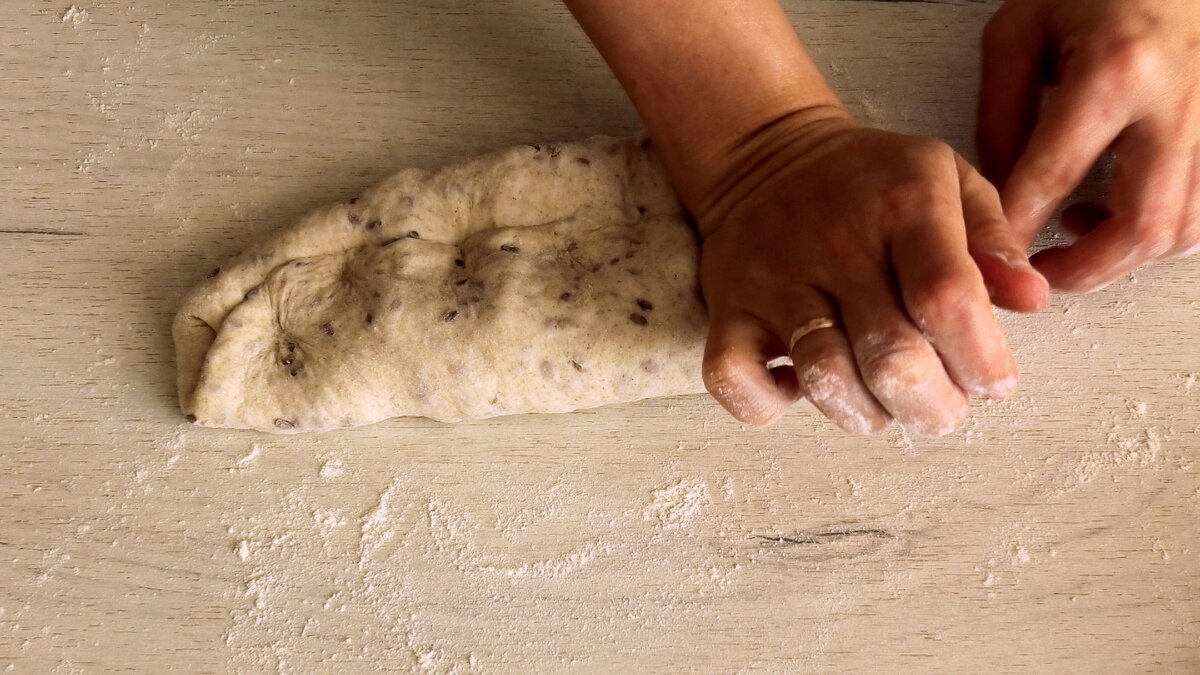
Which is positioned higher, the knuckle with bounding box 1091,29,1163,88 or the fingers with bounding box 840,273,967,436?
the knuckle with bounding box 1091,29,1163,88

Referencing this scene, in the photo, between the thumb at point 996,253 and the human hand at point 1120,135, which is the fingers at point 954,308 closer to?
the thumb at point 996,253

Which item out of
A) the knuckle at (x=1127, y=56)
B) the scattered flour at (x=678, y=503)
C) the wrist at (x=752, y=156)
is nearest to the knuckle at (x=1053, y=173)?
the knuckle at (x=1127, y=56)

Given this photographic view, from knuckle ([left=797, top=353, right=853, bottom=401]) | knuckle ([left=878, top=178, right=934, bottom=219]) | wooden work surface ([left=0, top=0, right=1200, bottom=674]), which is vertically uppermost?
knuckle ([left=878, top=178, right=934, bottom=219])

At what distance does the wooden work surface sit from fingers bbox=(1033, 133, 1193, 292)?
0.13 meters

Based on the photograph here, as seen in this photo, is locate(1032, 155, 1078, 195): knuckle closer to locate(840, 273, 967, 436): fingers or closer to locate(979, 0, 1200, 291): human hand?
locate(979, 0, 1200, 291): human hand

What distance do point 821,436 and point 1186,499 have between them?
0.45m

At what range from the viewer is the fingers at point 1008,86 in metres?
1.15

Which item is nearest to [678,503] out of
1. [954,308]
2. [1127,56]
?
[954,308]

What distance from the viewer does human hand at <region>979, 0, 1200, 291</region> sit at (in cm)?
104

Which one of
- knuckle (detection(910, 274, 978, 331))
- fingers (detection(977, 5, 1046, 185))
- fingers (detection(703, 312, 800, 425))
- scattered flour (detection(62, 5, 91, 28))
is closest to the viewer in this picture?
knuckle (detection(910, 274, 978, 331))

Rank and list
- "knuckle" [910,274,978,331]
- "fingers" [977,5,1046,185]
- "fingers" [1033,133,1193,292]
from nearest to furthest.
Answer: "knuckle" [910,274,978,331]
"fingers" [1033,133,1193,292]
"fingers" [977,5,1046,185]

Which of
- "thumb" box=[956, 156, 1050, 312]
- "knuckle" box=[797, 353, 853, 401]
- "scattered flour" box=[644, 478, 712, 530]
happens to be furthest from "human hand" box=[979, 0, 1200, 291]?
"scattered flour" box=[644, 478, 712, 530]

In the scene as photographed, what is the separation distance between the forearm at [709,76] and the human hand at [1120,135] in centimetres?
24

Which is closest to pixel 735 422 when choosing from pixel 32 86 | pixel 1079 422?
pixel 1079 422
